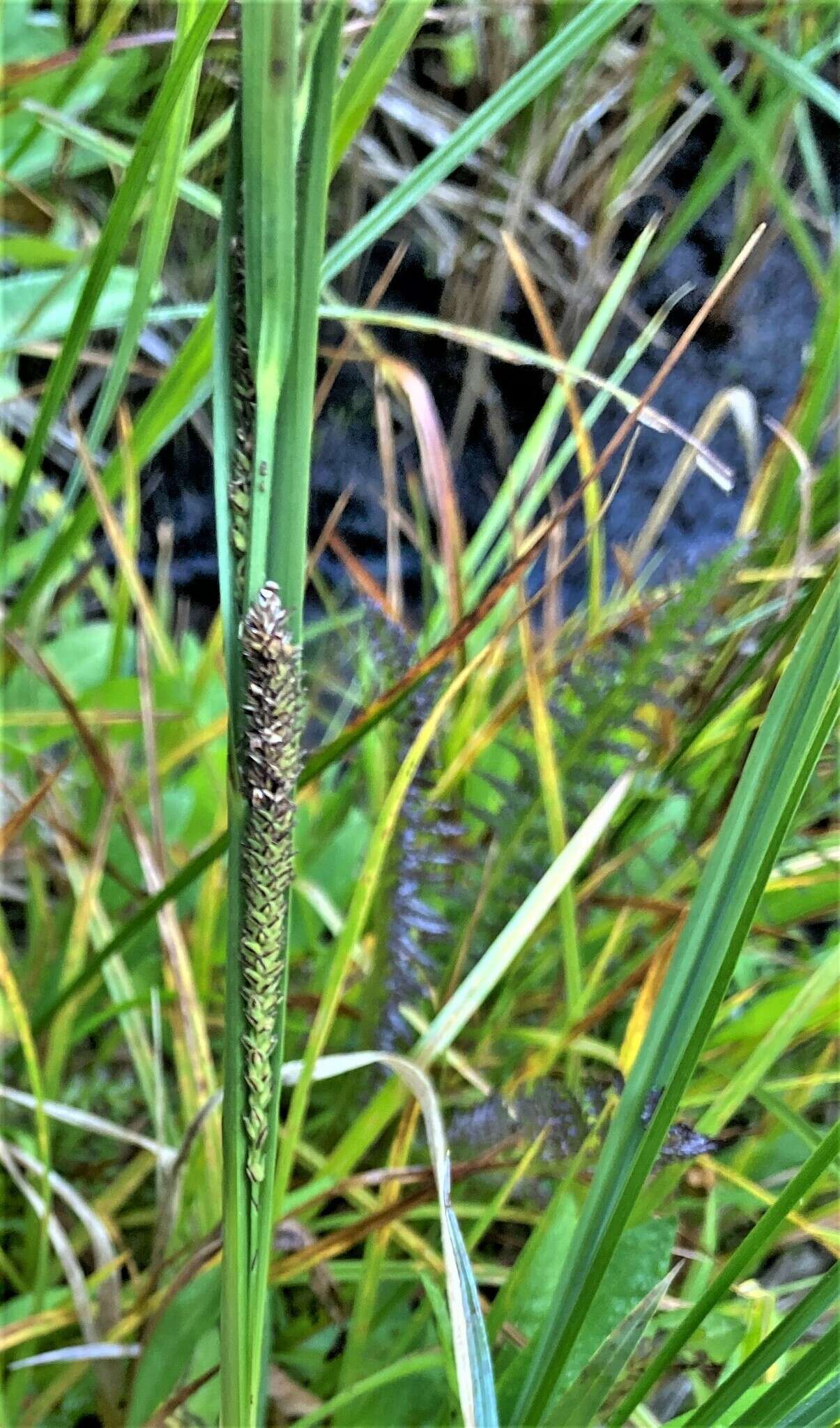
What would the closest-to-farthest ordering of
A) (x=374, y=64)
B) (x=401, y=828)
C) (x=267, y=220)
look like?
(x=267, y=220) < (x=374, y=64) < (x=401, y=828)

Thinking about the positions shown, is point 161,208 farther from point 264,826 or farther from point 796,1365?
point 796,1365

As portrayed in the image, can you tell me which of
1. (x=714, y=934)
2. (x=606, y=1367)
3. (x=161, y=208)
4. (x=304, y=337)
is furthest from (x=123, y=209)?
(x=606, y=1367)

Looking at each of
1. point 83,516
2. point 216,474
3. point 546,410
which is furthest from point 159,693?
point 216,474

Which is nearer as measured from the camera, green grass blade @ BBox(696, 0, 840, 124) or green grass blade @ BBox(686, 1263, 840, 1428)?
green grass blade @ BBox(686, 1263, 840, 1428)

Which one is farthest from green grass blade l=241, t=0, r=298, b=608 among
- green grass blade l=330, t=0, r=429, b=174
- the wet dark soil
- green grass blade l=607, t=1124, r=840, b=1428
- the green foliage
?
the wet dark soil

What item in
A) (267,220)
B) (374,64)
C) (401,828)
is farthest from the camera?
(401,828)

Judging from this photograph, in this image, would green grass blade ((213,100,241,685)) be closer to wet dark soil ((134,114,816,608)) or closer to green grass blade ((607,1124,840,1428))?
green grass blade ((607,1124,840,1428))

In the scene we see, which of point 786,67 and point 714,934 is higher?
point 786,67
